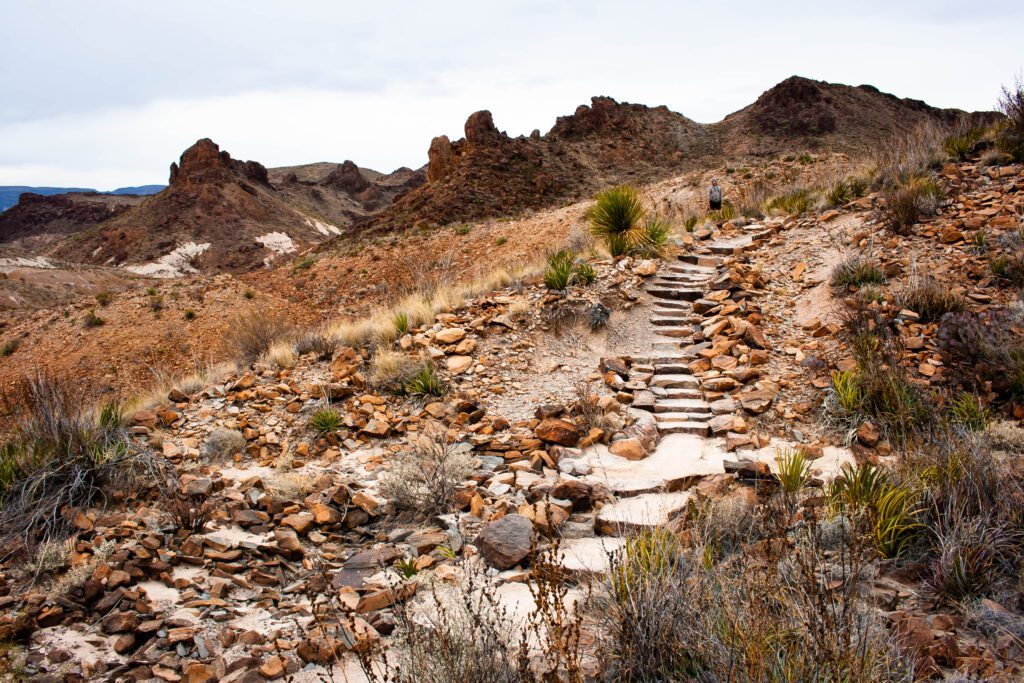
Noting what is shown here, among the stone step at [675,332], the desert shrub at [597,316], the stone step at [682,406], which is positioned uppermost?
the desert shrub at [597,316]

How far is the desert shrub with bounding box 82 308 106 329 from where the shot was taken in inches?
685

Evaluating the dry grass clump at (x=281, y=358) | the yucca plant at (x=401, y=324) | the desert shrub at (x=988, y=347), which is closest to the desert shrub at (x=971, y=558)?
the desert shrub at (x=988, y=347)

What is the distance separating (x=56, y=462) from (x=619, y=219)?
859cm

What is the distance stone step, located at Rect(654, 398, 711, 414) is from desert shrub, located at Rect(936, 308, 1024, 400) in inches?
86.6

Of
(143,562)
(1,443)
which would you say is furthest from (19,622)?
(1,443)

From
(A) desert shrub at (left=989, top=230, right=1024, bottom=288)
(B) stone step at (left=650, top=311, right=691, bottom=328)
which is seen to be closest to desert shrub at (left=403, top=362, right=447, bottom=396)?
(B) stone step at (left=650, top=311, right=691, bottom=328)

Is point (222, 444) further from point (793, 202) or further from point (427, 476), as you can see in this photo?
point (793, 202)

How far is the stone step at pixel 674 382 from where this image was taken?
6437 mm

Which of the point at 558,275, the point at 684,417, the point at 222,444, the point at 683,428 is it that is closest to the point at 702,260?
the point at 558,275

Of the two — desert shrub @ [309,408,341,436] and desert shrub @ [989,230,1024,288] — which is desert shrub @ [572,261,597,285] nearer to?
desert shrub @ [309,408,341,436]

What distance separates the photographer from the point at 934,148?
10156mm

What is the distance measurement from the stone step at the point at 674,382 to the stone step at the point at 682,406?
0.32 m

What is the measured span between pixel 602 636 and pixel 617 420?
3.10m

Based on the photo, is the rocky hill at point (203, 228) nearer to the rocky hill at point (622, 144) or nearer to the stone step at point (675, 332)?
the rocky hill at point (622, 144)
